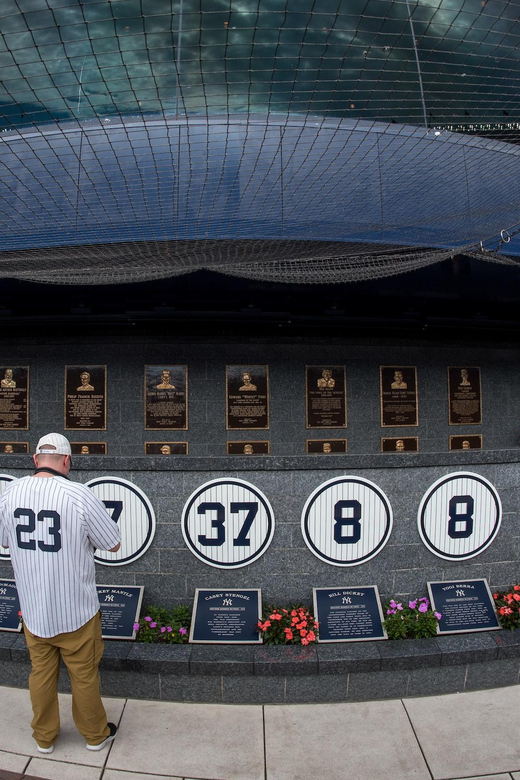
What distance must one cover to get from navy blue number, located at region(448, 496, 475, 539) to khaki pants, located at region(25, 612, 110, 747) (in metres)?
2.64

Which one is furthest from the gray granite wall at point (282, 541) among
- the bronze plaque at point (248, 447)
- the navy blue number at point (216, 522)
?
the bronze plaque at point (248, 447)

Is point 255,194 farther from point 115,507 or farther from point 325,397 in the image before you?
point 325,397

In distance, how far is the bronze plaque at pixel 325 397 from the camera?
7699mm

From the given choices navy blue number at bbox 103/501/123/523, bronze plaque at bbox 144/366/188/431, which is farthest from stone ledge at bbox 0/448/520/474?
bronze plaque at bbox 144/366/188/431

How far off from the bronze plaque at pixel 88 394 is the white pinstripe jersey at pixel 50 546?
5114 millimetres

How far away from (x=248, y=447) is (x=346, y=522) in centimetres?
403

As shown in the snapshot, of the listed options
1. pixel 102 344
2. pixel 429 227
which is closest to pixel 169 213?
pixel 429 227

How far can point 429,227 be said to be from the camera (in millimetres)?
5340

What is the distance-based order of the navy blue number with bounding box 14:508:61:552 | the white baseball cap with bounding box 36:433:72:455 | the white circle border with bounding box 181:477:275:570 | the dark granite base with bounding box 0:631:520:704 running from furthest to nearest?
the white circle border with bounding box 181:477:275:570
the dark granite base with bounding box 0:631:520:704
the white baseball cap with bounding box 36:433:72:455
the navy blue number with bounding box 14:508:61:552

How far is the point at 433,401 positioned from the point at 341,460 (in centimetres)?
490

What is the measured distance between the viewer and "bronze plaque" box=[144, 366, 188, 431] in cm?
754

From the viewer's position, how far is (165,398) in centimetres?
755

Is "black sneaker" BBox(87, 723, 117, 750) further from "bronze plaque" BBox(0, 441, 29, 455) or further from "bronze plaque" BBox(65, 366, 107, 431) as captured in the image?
"bronze plaque" BBox(0, 441, 29, 455)

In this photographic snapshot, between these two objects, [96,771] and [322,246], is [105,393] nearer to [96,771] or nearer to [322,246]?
[322,246]
